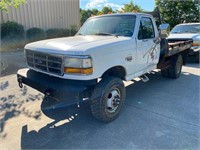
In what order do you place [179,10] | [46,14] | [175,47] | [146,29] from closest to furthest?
[146,29], [175,47], [46,14], [179,10]

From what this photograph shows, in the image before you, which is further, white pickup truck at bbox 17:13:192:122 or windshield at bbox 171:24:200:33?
windshield at bbox 171:24:200:33

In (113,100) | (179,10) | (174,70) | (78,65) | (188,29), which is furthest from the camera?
(179,10)

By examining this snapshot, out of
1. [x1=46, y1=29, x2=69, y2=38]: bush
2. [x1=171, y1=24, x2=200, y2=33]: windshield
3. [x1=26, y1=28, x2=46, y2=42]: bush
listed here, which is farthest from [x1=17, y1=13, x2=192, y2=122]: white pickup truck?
[x1=46, y1=29, x2=69, y2=38]: bush

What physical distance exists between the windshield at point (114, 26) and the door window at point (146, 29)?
0.25 meters

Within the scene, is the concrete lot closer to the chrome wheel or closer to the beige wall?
the chrome wheel

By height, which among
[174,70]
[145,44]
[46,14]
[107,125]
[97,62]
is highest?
[46,14]

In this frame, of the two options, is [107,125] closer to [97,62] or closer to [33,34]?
[97,62]

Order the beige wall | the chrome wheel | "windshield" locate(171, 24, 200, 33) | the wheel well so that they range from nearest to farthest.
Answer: the chrome wheel → the wheel well → "windshield" locate(171, 24, 200, 33) → the beige wall

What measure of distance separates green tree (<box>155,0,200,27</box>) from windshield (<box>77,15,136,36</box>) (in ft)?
74.2

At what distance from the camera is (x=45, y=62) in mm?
3346

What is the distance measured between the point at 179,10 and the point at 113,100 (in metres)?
24.6

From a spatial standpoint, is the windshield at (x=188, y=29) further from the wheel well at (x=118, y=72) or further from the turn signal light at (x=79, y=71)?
the turn signal light at (x=79, y=71)

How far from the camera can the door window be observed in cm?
423

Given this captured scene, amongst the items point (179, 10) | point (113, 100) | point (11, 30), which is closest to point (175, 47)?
point (113, 100)
